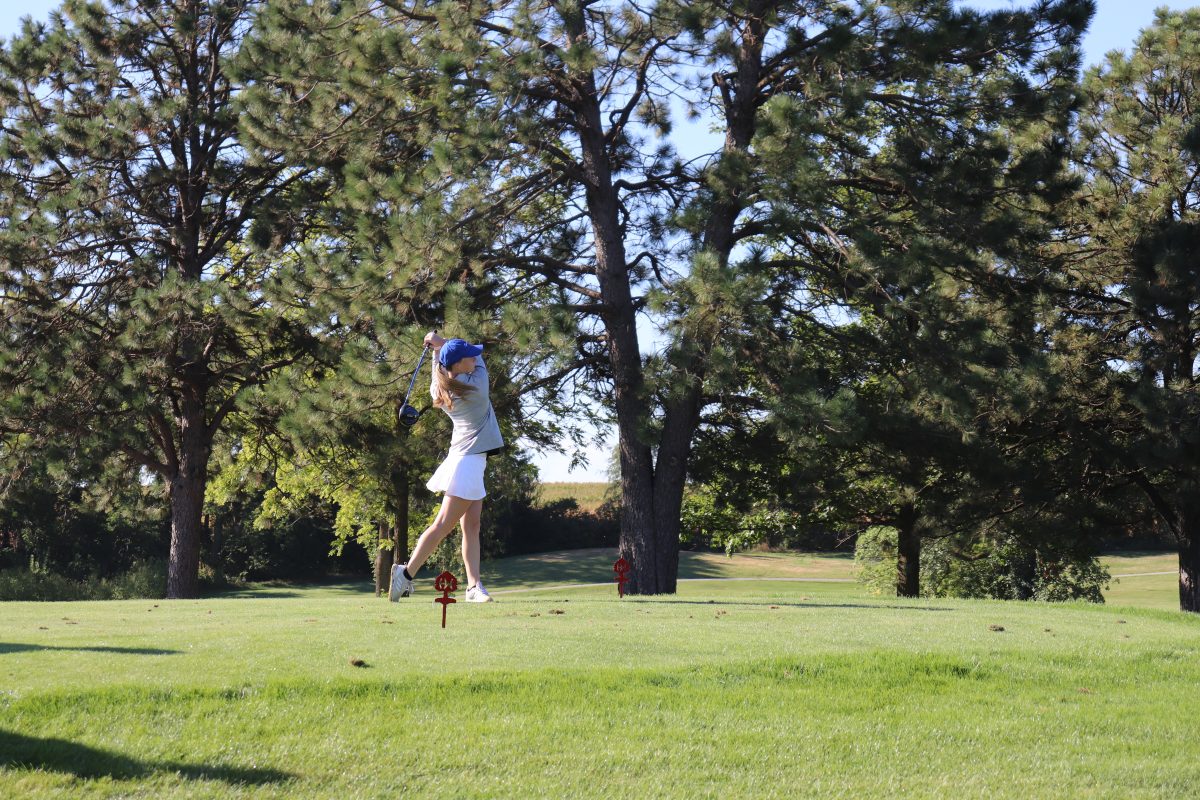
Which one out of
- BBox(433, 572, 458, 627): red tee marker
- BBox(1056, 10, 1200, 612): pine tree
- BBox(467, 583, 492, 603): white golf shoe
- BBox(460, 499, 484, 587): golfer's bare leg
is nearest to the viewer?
BBox(433, 572, 458, 627): red tee marker

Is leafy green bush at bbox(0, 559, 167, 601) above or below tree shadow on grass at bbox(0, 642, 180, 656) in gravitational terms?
below

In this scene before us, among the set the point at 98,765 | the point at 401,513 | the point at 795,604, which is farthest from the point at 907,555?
the point at 98,765

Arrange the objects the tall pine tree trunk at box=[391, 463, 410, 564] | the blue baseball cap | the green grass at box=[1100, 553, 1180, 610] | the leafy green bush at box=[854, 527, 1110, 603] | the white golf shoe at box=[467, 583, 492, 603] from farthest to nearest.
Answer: the green grass at box=[1100, 553, 1180, 610] < the leafy green bush at box=[854, 527, 1110, 603] < the tall pine tree trunk at box=[391, 463, 410, 564] < the white golf shoe at box=[467, 583, 492, 603] < the blue baseball cap

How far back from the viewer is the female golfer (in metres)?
9.05

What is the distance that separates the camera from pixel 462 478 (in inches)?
362

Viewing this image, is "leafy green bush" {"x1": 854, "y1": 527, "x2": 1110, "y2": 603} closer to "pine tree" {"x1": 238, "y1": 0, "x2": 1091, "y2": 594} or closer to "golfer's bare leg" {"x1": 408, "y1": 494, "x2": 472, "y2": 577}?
"pine tree" {"x1": 238, "y1": 0, "x2": 1091, "y2": 594}

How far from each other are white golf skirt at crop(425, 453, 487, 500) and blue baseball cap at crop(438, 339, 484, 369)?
2.64 ft

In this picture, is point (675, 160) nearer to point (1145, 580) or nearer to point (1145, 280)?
point (1145, 280)

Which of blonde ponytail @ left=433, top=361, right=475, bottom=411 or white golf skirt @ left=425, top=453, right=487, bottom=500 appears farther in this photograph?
white golf skirt @ left=425, top=453, right=487, bottom=500

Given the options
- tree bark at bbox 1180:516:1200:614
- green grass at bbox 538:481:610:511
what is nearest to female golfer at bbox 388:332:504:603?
tree bark at bbox 1180:516:1200:614

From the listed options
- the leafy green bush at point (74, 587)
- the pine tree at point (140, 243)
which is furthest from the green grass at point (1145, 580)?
the leafy green bush at point (74, 587)

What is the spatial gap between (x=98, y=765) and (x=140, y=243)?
20.3 m

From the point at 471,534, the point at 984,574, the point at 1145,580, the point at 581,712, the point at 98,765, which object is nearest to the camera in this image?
the point at 98,765

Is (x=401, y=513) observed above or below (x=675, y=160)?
below
